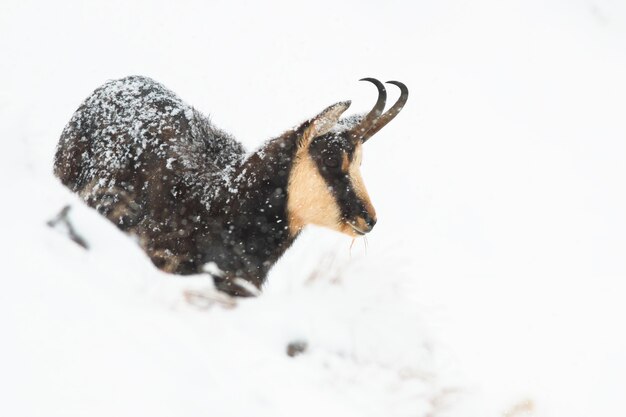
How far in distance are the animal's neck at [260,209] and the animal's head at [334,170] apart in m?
0.09

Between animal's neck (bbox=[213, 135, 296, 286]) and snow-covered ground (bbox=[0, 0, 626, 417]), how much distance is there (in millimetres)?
220

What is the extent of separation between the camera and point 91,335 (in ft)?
6.87

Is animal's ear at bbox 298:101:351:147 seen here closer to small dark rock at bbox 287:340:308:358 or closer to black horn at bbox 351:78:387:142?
black horn at bbox 351:78:387:142

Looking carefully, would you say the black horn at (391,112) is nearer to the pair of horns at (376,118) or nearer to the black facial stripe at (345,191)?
the pair of horns at (376,118)

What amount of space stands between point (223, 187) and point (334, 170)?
84 centimetres

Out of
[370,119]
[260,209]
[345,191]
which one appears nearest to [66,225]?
[260,209]

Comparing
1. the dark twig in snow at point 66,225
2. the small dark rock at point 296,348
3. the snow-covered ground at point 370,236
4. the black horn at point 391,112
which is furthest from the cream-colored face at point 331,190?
the dark twig in snow at point 66,225

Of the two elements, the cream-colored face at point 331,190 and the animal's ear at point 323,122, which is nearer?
the animal's ear at point 323,122

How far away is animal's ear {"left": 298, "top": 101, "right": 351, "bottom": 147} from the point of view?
14.5ft

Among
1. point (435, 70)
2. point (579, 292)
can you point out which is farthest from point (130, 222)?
point (435, 70)

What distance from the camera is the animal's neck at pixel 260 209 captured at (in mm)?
4691

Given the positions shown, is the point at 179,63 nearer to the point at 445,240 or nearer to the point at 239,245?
the point at 445,240

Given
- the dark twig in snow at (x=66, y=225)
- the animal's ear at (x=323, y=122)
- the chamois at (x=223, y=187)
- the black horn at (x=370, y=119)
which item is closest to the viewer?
the dark twig in snow at (x=66, y=225)

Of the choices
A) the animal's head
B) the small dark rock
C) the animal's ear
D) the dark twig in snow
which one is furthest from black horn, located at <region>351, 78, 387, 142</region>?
the dark twig in snow
